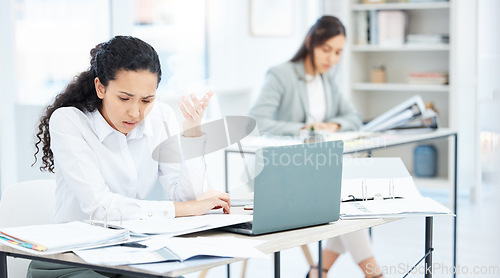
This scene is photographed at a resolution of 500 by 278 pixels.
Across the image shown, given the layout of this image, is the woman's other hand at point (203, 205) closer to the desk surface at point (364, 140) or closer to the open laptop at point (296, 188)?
the open laptop at point (296, 188)

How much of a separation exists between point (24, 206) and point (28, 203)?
15mm

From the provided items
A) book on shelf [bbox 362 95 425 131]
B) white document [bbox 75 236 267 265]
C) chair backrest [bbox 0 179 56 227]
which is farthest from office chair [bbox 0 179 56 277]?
book on shelf [bbox 362 95 425 131]

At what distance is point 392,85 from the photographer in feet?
17.5

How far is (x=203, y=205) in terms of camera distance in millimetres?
1862

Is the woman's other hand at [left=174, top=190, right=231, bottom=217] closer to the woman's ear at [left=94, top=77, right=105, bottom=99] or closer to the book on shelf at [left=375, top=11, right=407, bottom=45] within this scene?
the woman's ear at [left=94, top=77, right=105, bottom=99]

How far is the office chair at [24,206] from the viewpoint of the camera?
6.40ft

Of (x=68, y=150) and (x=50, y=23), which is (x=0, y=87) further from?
(x=68, y=150)

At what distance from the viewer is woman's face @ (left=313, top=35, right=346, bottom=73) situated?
3504mm

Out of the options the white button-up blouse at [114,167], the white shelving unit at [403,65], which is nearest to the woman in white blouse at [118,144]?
the white button-up blouse at [114,167]

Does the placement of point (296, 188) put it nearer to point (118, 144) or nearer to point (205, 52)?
point (118, 144)

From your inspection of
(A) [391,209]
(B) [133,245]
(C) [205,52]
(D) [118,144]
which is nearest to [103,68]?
(D) [118,144]

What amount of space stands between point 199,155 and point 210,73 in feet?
10.3

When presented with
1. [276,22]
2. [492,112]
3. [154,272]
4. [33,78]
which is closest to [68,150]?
[154,272]

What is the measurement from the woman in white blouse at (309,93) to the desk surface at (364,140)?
150 mm
